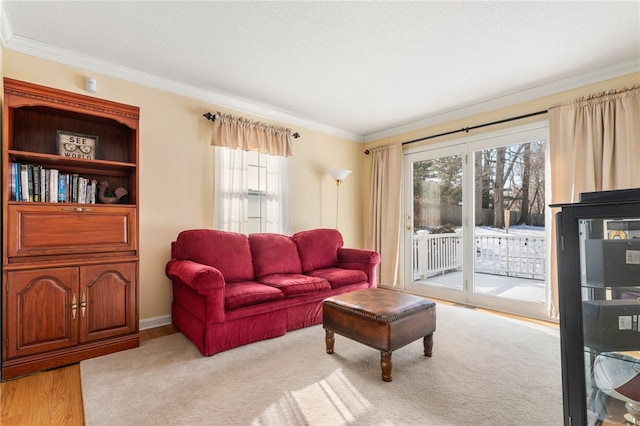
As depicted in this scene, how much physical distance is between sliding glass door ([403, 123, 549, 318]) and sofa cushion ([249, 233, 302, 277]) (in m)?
2.01

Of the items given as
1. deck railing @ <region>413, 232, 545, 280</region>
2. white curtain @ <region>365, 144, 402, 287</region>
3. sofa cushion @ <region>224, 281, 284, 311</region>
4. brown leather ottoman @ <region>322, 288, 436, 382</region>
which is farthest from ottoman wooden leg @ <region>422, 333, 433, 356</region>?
white curtain @ <region>365, 144, 402, 287</region>

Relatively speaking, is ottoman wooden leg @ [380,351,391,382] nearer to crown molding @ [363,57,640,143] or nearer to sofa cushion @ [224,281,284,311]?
sofa cushion @ [224,281,284,311]

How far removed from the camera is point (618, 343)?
122 cm

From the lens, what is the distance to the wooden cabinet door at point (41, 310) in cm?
205

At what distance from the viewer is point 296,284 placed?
9.61 ft

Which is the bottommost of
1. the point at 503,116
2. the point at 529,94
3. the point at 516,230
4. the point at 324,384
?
the point at 324,384

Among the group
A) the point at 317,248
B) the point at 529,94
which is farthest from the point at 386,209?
the point at 529,94

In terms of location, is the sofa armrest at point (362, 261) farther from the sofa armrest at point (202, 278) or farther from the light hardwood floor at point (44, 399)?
the light hardwood floor at point (44, 399)

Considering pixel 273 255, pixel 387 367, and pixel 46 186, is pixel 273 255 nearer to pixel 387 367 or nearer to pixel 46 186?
pixel 387 367

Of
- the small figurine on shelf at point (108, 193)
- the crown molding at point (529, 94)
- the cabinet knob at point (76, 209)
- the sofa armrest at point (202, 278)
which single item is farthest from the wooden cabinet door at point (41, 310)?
the crown molding at point (529, 94)

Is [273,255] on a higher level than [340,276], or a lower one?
higher

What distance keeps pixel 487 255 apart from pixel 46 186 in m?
4.69

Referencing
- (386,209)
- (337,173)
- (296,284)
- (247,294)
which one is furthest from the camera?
(386,209)

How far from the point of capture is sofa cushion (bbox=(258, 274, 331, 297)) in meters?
2.87
